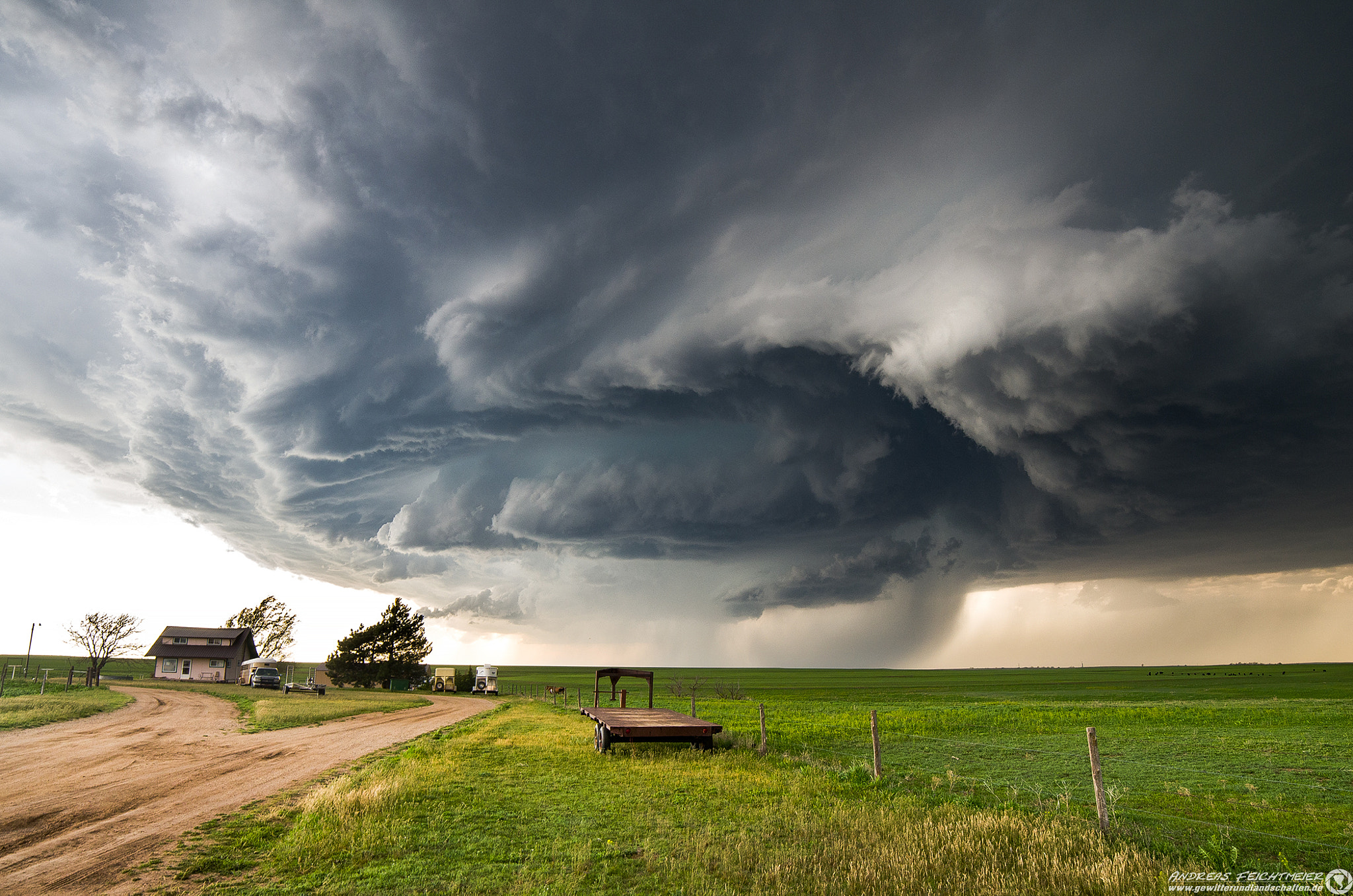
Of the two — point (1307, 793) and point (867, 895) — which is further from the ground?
point (867, 895)

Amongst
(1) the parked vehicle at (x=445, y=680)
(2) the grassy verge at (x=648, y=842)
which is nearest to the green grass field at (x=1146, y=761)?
(2) the grassy verge at (x=648, y=842)

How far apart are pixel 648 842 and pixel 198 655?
10631 centimetres

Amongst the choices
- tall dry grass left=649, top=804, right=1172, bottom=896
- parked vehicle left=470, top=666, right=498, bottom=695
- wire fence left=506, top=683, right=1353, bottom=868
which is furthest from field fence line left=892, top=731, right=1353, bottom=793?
parked vehicle left=470, top=666, right=498, bottom=695

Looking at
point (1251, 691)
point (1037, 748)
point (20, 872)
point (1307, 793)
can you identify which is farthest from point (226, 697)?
point (1251, 691)

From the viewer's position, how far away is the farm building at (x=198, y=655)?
91.4 meters

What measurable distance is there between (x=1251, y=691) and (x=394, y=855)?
359 ft

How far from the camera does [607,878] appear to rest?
8.98 metres

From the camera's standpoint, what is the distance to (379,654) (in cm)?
9444

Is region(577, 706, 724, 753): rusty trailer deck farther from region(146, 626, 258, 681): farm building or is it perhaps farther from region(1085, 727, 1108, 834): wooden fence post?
region(146, 626, 258, 681): farm building

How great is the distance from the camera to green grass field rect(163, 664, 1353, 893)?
29.5ft

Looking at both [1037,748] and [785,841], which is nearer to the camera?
[785,841]

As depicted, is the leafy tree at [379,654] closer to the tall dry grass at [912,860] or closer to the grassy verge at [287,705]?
the grassy verge at [287,705]

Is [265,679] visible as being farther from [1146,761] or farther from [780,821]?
[1146,761]

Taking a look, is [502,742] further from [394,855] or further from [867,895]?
[867,895]
